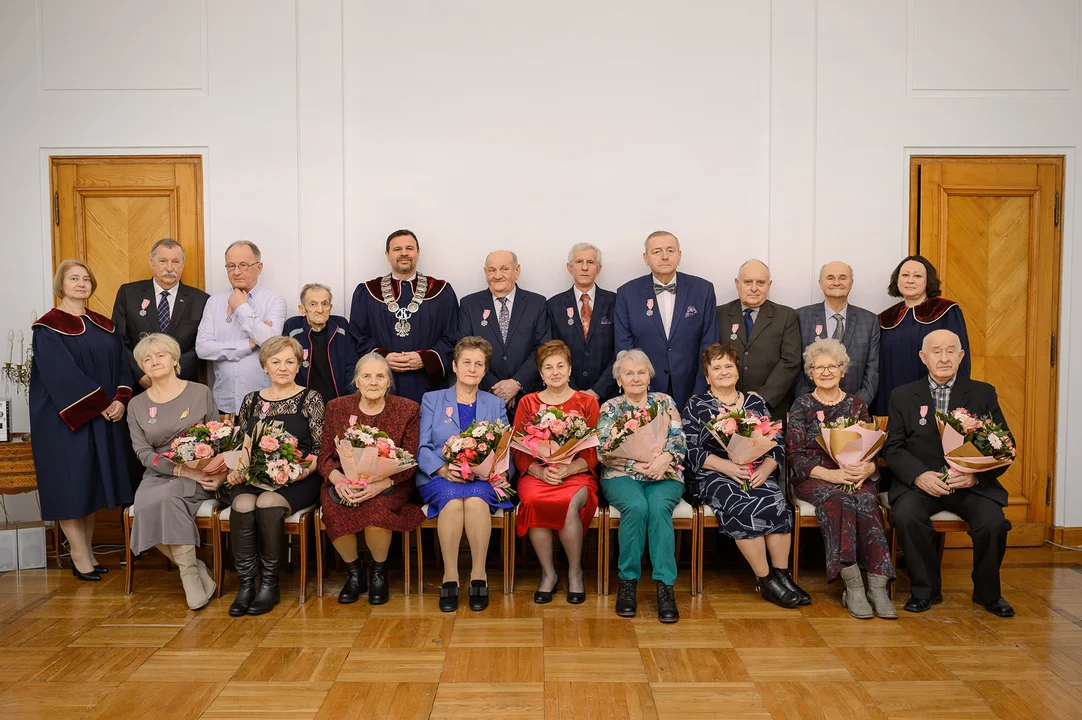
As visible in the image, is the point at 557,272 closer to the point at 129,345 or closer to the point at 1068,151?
the point at 129,345

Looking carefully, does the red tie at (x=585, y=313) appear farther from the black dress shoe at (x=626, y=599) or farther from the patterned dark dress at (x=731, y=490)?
the black dress shoe at (x=626, y=599)

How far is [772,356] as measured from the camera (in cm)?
450

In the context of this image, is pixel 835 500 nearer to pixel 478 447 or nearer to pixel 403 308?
pixel 478 447

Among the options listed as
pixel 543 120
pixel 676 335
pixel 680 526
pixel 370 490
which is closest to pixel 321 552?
pixel 370 490

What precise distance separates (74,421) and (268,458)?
4.02ft

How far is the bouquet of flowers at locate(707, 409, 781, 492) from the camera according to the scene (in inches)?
151

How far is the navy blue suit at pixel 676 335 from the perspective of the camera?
4.59 metres

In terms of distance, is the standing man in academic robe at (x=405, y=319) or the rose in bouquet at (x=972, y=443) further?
the standing man in academic robe at (x=405, y=319)

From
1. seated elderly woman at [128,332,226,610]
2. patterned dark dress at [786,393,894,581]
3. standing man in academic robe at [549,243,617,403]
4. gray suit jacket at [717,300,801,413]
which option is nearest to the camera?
patterned dark dress at [786,393,894,581]

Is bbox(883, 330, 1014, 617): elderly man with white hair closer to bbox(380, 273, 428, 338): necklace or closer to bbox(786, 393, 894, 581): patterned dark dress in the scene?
bbox(786, 393, 894, 581): patterned dark dress

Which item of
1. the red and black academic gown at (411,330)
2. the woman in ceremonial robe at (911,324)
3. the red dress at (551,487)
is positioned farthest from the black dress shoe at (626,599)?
the woman in ceremonial robe at (911,324)

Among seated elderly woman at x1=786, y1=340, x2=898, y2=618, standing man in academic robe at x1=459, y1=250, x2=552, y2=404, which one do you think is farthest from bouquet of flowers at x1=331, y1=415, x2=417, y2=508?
seated elderly woman at x1=786, y1=340, x2=898, y2=618

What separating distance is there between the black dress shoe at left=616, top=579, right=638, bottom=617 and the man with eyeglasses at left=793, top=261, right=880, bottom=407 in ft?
4.93

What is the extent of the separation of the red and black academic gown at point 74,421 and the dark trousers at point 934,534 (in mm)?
4125
